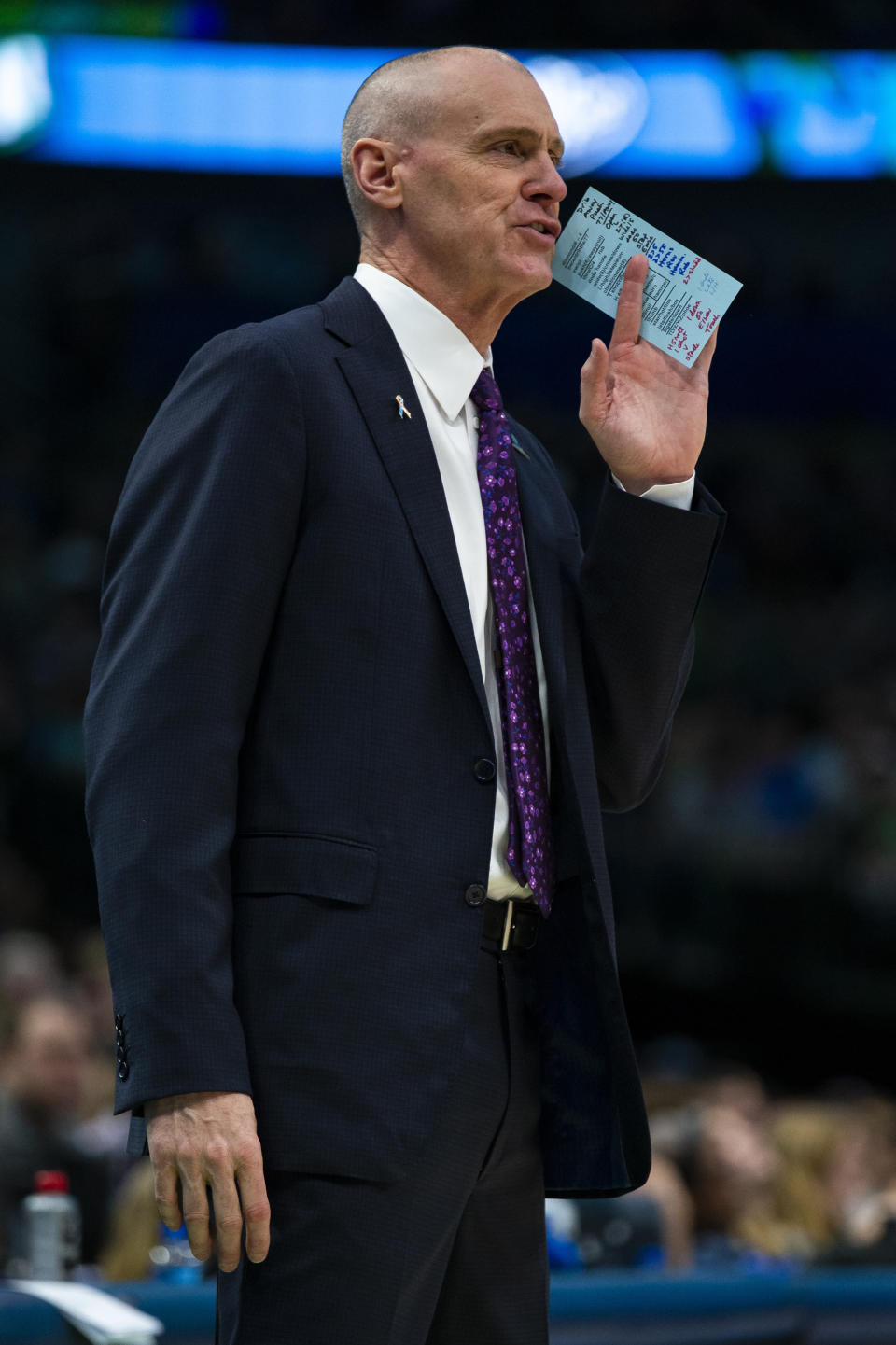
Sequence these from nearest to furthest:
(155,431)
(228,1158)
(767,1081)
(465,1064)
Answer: (228,1158) → (465,1064) → (155,431) → (767,1081)

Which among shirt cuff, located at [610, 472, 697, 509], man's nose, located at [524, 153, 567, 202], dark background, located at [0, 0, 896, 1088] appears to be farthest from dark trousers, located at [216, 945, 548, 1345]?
dark background, located at [0, 0, 896, 1088]

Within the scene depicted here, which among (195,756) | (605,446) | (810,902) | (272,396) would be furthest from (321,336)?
(810,902)

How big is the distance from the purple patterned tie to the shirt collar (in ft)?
0.19

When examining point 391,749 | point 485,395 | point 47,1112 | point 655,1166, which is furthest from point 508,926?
point 47,1112

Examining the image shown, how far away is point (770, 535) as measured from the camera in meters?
11.1

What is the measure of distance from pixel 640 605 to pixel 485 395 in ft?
1.00

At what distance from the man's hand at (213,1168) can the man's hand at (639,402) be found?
86 centimetres

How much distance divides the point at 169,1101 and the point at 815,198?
36.2 feet

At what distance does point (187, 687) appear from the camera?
67.6 inches

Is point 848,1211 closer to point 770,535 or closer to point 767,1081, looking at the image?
point 767,1081

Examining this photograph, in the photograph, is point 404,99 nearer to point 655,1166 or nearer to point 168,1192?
point 168,1192

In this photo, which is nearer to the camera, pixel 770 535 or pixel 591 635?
pixel 591 635

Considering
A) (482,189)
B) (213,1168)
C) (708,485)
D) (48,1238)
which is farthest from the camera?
(708,485)

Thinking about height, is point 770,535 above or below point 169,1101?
above
